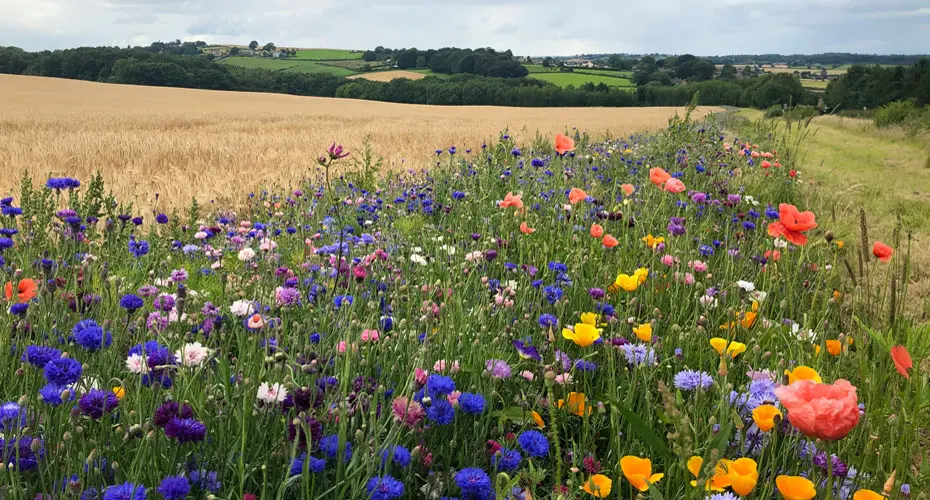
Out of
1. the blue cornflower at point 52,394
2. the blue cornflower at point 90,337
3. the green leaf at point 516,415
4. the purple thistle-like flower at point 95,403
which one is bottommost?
the green leaf at point 516,415

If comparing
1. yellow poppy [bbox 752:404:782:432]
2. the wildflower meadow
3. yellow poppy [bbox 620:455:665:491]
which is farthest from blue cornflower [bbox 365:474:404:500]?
yellow poppy [bbox 752:404:782:432]

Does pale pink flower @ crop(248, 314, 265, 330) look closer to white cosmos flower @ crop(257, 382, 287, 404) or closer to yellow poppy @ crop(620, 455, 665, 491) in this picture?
white cosmos flower @ crop(257, 382, 287, 404)

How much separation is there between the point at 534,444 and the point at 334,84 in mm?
64215

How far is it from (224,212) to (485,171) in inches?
86.8

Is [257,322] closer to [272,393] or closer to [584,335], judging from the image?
[272,393]

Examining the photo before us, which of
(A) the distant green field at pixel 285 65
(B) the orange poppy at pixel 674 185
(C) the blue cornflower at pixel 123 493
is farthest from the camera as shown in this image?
(A) the distant green field at pixel 285 65

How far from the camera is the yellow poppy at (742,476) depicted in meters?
1.25

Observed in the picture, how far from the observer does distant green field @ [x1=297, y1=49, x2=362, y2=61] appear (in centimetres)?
9175

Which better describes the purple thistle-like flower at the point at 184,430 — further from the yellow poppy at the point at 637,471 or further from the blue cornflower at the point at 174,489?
the yellow poppy at the point at 637,471

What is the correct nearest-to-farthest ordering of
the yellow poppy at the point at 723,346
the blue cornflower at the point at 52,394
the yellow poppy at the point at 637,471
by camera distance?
the blue cornflower at the point at 52,394 → the yellow poppy at the point at 637,471 → the yellow poppy at the point at 723,346

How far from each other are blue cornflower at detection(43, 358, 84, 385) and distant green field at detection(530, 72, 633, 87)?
70160 mm

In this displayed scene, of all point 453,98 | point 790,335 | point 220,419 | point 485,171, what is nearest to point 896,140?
point 485,171

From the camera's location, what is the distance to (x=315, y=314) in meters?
2.36

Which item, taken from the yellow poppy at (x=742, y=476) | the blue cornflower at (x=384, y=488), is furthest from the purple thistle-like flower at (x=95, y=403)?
the yellow poppy at (x=742, y=476)
